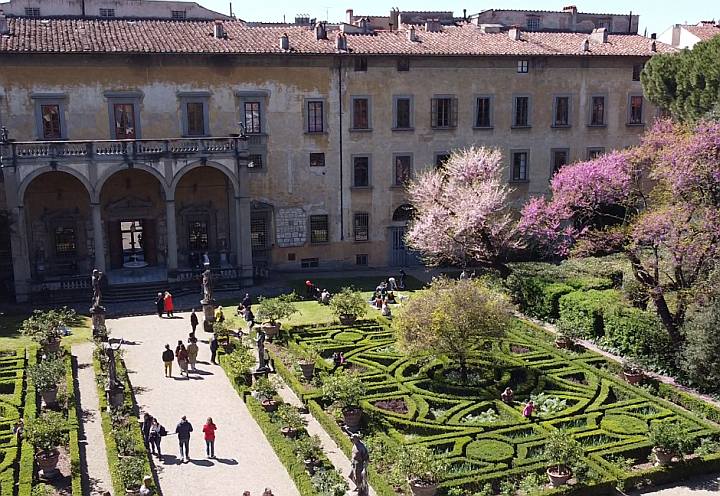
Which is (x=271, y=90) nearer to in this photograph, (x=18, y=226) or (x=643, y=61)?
(x=18, y=226)

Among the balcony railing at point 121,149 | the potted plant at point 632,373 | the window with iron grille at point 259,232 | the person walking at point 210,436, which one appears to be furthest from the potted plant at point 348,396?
the window with iron grille at point 259,232

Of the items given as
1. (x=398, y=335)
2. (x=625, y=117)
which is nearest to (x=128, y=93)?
(x=398, y=335)

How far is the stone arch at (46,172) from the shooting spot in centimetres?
4000

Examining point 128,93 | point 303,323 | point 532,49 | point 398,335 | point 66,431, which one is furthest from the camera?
point 532,49

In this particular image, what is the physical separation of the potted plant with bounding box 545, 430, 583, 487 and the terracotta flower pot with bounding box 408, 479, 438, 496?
3318 mm

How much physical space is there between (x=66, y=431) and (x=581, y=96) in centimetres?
3923

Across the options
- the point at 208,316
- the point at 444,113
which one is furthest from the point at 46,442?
the point at 444,113

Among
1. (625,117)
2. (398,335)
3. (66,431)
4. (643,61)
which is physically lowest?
(66,431)

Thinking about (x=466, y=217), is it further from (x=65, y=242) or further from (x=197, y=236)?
(x=65, y=242)

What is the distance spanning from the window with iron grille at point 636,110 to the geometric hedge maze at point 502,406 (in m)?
24.8

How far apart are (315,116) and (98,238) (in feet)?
47.5

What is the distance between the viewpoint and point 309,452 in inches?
845

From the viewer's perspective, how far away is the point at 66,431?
23484 millimetres

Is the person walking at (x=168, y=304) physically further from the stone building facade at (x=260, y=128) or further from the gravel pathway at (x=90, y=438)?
the gravel pathway at (x=90, y=438)
